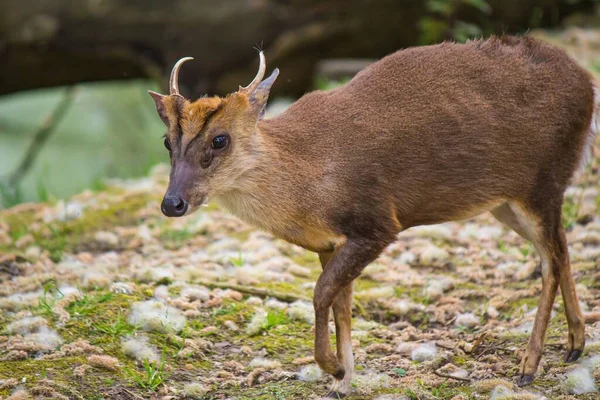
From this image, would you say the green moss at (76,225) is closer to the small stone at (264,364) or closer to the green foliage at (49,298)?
the green foliage at (49,298)

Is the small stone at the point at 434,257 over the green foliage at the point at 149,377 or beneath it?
over

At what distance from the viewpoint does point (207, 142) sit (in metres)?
4.75

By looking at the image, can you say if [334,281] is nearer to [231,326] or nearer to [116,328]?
[231,326]

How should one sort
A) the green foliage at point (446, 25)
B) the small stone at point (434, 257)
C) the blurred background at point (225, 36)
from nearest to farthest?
the small stone at point (434, 257), the green foliage at point (446, 25), the blurred background at point (225, 36)

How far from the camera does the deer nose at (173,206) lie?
4605mm

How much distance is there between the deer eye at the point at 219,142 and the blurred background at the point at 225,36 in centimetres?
402

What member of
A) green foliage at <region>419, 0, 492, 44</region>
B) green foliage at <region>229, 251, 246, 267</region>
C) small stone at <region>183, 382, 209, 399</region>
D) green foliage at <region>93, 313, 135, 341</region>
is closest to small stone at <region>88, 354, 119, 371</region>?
green foliage at <region>93, 313, 135, 341</region>

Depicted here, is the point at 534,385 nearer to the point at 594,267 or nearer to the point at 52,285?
the point at 594,267

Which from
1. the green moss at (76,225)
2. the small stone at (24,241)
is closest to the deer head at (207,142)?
the green moss at (76,225)

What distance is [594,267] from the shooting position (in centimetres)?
610

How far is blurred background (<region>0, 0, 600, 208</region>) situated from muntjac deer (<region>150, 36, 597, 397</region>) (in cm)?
348

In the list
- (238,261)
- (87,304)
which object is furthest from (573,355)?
(87,304)

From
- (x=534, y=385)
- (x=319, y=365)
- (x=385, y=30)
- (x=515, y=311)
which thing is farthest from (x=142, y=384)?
(x=385, y=30)

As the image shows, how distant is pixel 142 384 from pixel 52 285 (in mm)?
1320
